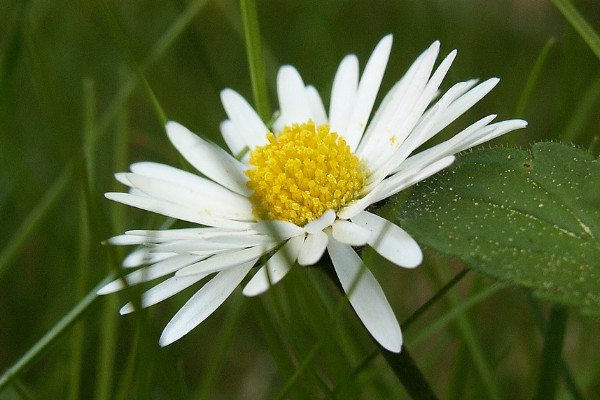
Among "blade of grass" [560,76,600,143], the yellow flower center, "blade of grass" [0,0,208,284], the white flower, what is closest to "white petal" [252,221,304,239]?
the white flower

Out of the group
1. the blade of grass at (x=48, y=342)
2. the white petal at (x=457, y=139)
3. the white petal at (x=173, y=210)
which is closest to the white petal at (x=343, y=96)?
the white petal at (x=173, y=210)

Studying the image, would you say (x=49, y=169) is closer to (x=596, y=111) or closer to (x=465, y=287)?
(x=465, y=287)

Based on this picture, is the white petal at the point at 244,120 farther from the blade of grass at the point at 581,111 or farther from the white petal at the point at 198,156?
the blade of grass at the point at 581,111

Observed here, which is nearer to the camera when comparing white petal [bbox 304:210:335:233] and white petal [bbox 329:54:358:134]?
white petal [bbox 304:210:335:233]

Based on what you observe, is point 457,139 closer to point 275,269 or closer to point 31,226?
point 275,269

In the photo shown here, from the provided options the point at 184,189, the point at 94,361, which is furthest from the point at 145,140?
the point at 184,189

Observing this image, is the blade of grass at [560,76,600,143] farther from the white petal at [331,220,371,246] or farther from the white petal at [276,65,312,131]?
the white petal at [331,220,371,246]
